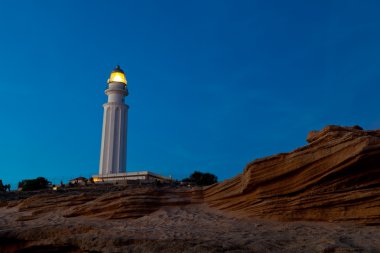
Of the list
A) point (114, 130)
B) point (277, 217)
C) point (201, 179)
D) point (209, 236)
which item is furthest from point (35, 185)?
point (209, 236)

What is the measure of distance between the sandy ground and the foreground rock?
0.08 ft

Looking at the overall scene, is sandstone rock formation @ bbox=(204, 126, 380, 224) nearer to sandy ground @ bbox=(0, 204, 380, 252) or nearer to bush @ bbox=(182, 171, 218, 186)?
sandy ground @ bbox=(0, 204, 380, 252)

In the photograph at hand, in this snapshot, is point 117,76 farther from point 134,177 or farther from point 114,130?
point 134,177

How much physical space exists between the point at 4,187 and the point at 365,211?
44.5 m

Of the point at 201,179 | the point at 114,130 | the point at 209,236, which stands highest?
the point at 114,130

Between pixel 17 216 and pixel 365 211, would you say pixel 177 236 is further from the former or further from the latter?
pixel 17 216

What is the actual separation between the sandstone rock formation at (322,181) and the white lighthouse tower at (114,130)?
4473cm

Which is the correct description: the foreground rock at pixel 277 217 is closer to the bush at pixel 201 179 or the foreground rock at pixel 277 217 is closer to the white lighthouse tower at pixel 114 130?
the bush at pixel 201 179

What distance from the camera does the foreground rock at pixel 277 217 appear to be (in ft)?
32.3

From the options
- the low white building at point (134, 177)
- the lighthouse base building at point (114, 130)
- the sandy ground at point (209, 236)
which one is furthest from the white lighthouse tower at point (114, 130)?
the sandy ground at point (209, 236)

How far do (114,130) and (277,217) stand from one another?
157ft

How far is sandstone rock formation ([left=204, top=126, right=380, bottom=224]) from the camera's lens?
1141 cm

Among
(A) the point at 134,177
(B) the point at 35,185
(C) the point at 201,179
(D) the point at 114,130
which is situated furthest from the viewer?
(D) the point at 114,130

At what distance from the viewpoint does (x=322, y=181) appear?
1231 centimetres
